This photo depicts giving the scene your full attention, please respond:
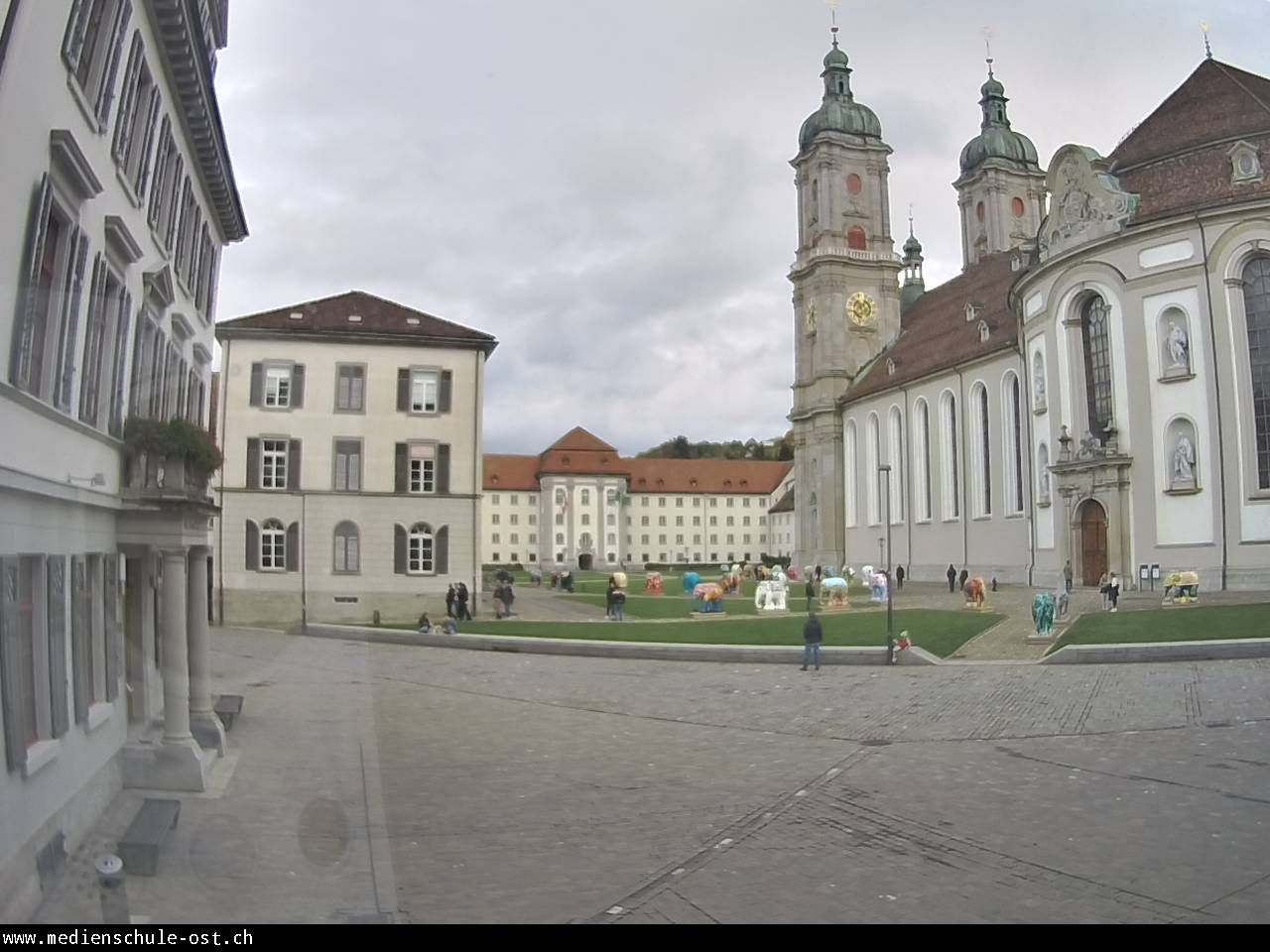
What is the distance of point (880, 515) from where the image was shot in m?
67.6

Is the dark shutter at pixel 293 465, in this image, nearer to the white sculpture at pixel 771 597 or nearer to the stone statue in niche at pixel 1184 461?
the white sculpture at pixel 771 597

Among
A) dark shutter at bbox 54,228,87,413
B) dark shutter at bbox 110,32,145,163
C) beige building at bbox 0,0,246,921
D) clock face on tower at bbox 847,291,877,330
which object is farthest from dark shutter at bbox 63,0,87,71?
clock face on tower at bbox 847,291,877,330

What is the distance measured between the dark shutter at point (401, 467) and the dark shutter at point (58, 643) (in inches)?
266

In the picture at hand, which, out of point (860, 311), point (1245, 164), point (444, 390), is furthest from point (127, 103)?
point (860, 311)

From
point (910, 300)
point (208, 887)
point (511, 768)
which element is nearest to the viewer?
point (208, 887)

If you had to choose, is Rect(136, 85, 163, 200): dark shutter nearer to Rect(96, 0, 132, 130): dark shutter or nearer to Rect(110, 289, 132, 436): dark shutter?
Rect(110, 289, 132, 436): dark shutter

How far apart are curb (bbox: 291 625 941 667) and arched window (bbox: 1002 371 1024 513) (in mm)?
28636

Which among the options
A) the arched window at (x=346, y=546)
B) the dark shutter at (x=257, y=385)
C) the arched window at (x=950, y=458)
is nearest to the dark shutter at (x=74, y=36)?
the dark shutter at (x=257, y=385)

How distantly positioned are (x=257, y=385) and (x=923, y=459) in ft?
174

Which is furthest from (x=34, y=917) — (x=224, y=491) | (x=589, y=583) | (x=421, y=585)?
(x=589, y=583)

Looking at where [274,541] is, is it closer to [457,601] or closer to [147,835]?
[147,835]

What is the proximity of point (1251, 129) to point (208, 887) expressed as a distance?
136ft

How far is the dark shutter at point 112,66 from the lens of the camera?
949 cm
